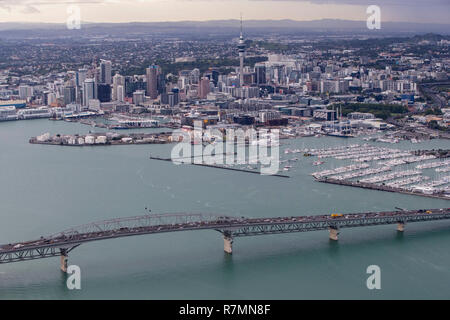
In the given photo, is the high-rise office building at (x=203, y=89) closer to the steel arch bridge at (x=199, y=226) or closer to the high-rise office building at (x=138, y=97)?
the high-rise office building at (x=138, y=97)

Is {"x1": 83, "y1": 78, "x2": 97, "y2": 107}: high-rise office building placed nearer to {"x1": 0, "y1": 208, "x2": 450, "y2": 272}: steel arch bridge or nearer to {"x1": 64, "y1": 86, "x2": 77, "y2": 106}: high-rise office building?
{"x1": 64, "y1": 86, "x2": 77, "y2": 106}: high-rise office building

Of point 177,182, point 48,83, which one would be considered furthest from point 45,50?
point 177,182

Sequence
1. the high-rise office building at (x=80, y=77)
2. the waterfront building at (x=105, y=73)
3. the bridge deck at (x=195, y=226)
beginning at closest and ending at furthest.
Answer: the bridge deck at (x=195, y=226) < the high-rise office building at (x=80, y=77) < the waterfront building at (x=105, y=73)

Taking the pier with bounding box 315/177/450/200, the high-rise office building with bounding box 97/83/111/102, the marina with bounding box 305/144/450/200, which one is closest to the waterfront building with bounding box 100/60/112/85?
the high-rise office building with bounding box 97/83/111/102

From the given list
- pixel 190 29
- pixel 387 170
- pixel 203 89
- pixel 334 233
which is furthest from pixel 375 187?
pixel 190 29

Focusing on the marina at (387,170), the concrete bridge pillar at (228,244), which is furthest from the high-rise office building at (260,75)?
the concrete bridge pillar at (228,244)

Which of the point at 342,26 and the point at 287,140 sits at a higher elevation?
the point at 342,26

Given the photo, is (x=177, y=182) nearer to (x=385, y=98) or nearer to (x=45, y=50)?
(x=385, y=98)
